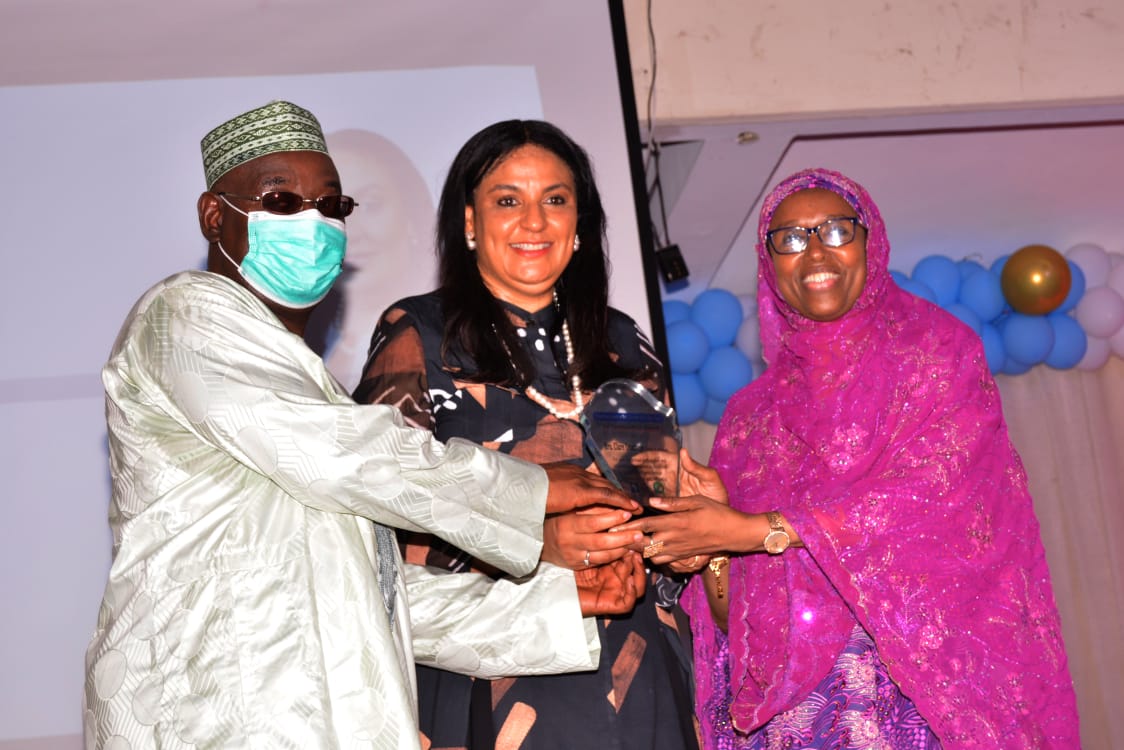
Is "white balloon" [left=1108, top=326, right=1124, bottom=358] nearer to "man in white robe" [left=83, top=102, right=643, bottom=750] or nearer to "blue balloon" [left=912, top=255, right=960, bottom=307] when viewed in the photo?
"blue balloon" [left=912, top=255, right=960, bottom=307]

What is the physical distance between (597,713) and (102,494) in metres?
1.81

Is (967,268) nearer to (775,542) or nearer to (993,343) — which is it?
(993,343)

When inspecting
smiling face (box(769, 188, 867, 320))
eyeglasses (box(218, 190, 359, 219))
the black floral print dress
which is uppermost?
eyeglasses (box(218, 190, 359, 219))

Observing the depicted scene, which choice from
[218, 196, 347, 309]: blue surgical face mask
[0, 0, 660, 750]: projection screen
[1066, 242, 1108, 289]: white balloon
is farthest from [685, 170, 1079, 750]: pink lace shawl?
[1066, 242, 1108, 289]: white balloon

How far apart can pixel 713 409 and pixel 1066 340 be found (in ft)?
6.55

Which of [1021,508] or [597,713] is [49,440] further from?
[1021,508]

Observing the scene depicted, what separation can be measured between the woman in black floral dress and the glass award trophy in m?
0.13

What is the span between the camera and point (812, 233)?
9.23 ft

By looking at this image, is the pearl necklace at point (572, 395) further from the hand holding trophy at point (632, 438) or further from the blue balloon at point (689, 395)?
the blue balloon at point (689, 395)

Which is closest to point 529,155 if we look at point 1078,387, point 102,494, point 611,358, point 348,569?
point 611,358

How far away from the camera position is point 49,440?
3502mm

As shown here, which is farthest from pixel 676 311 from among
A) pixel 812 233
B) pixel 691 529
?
pixel 691 529

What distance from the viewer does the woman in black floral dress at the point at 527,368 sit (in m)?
2.35

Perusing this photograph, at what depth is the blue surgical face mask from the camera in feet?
7.35
